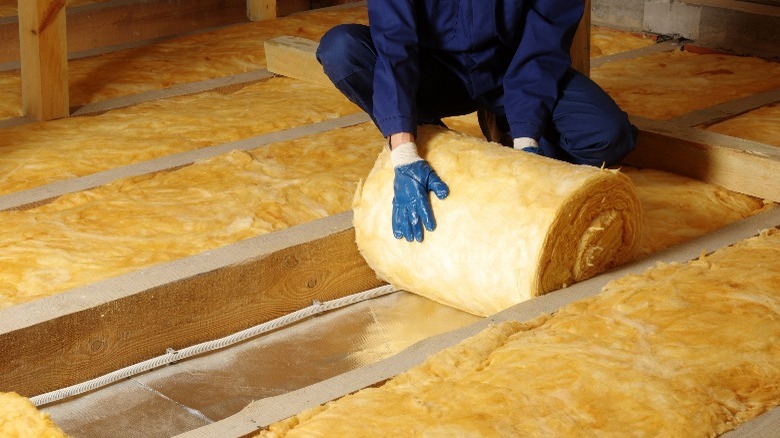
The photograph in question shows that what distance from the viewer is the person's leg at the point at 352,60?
3.46m

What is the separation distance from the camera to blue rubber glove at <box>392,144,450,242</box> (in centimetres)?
302

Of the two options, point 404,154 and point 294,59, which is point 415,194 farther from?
point 294,59

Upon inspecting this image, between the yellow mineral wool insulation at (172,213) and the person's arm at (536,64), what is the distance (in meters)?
0.71

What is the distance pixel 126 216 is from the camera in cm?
352

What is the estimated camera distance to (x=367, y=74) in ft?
11.4

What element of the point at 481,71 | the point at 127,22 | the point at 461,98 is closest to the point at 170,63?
the point at 127,22

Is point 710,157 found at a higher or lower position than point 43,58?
lower

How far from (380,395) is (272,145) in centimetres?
205

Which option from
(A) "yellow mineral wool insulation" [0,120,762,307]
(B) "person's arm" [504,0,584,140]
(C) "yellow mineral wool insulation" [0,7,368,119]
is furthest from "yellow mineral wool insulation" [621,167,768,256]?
(C) "yellow mineral wool insulation" [0,7,368,119]

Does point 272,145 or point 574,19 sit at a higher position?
point 574,19

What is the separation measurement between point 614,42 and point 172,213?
3.33 metres

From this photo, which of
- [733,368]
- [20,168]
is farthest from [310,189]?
[733,368]

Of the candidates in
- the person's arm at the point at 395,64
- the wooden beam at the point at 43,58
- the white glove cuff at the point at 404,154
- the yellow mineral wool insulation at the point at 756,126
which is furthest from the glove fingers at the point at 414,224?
the wooden beam at the point at 43,58

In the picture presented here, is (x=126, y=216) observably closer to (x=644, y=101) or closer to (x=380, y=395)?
(x=380, y=395)
